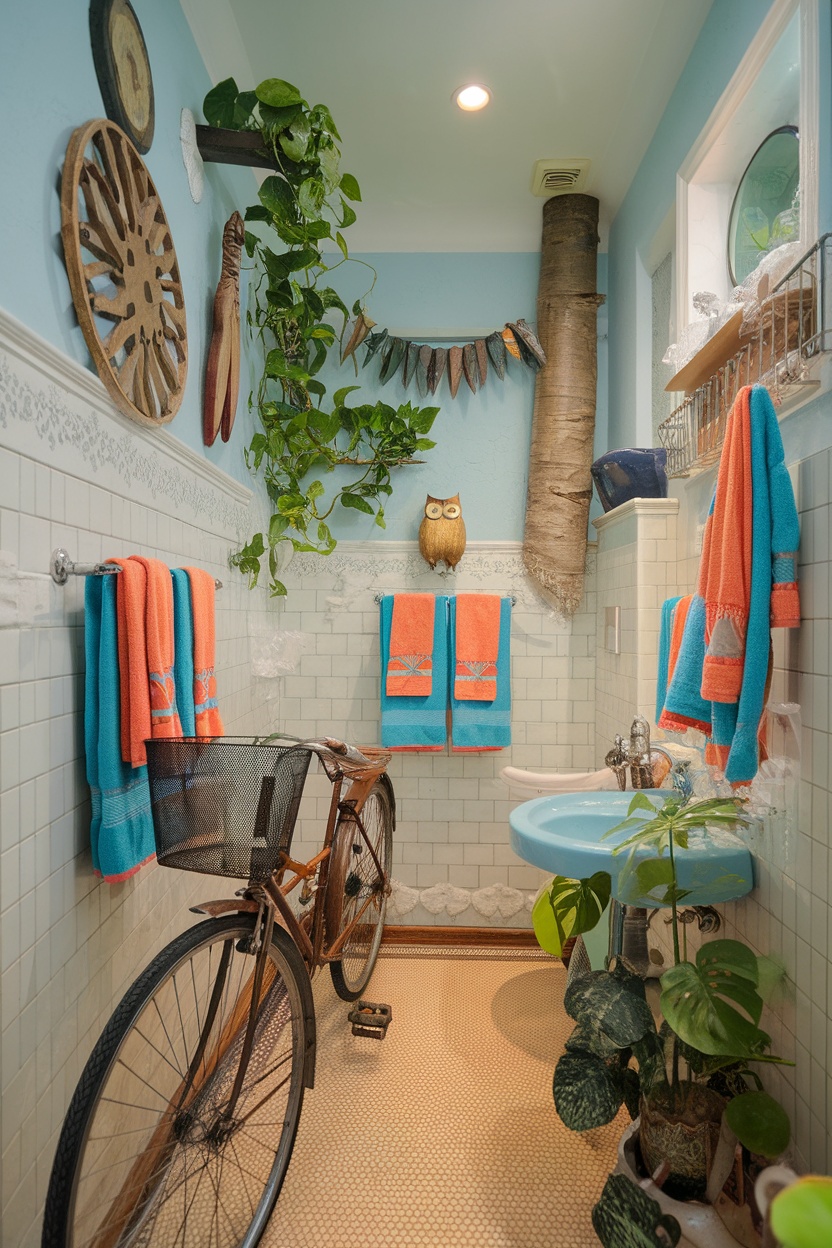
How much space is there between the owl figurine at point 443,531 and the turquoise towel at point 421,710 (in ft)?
0.60

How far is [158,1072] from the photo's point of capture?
1.48m

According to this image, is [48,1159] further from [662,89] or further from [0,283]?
[662,89]

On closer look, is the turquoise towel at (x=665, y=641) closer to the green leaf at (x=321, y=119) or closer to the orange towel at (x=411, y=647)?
the orange towel at (x=411, y=647)

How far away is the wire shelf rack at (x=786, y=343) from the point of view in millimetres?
1093

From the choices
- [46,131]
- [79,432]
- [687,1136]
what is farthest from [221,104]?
[687,1136]

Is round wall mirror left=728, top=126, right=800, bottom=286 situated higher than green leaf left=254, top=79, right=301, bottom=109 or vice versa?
green leaf left=254, top=79, right=301, bottom=109

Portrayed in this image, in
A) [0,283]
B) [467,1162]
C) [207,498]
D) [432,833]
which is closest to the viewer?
[0,283]

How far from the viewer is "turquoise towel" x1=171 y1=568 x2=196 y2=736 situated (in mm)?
1414

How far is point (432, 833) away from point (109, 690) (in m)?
1.87

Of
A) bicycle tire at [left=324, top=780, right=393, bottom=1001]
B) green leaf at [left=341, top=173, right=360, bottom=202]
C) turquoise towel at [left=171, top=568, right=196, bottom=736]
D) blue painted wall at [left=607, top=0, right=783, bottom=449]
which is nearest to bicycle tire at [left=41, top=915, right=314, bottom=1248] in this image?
bicycle tire at [left=324, top=780, right=393, bottom=1001]

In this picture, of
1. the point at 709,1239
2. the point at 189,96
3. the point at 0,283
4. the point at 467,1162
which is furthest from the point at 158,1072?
the point at 189,96

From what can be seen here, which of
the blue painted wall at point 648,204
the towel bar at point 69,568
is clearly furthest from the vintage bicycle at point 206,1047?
the blue painted wall at point 648,204

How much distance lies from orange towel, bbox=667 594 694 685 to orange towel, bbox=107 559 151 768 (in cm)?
118

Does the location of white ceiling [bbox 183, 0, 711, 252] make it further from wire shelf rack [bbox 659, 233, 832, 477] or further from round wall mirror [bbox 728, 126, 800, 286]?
wire shelf rack [bbox 659, 233, 832, 477]
